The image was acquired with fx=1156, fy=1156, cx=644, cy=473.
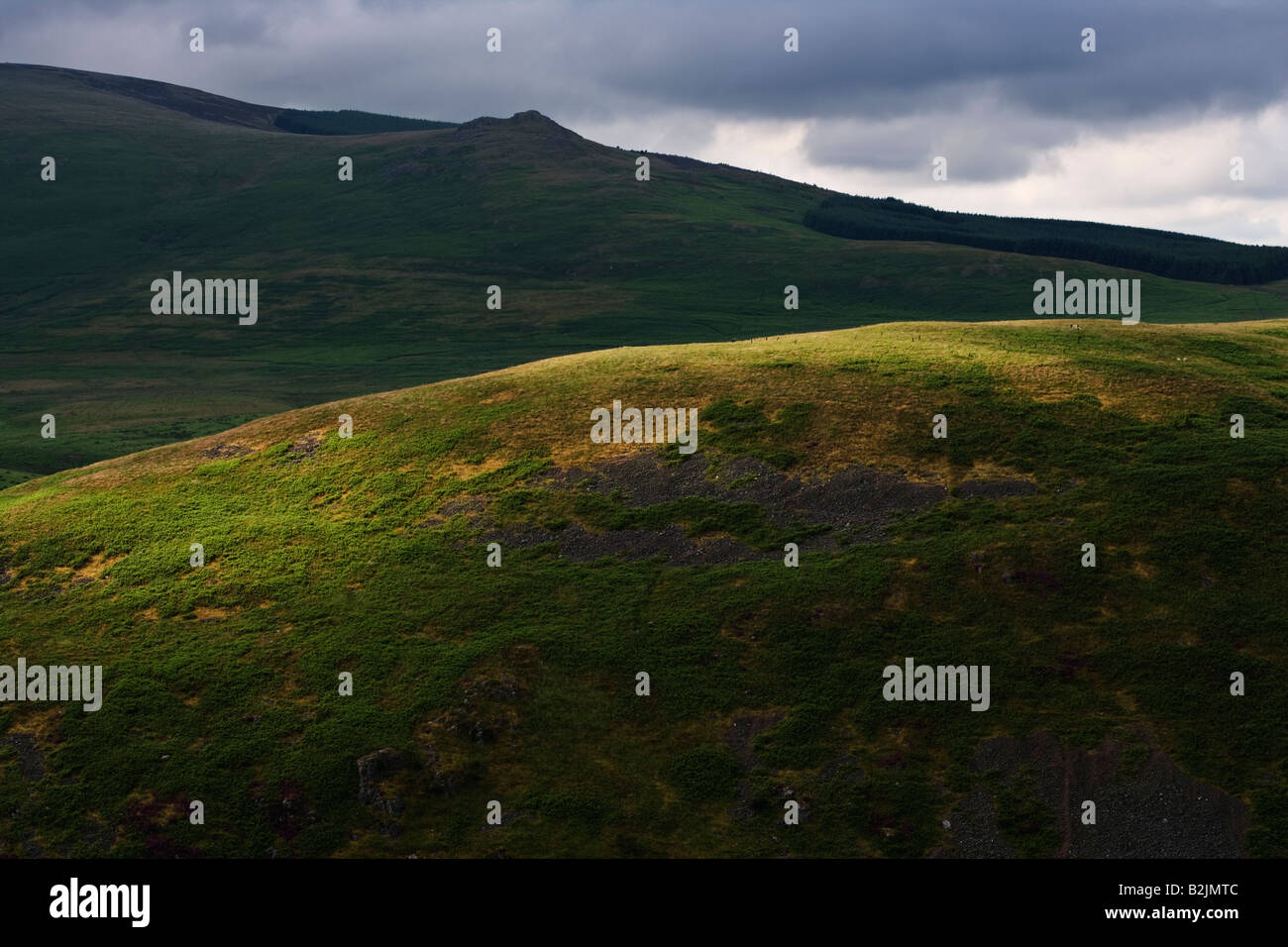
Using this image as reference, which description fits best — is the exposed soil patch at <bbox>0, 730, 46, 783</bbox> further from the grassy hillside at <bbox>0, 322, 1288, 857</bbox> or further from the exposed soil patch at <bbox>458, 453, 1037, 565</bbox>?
the exposed soil patch at <bbox>458, 453, 1037, 565</bbox>

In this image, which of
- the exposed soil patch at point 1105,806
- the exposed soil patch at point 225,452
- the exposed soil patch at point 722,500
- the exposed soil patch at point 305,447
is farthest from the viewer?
the exposed soil patch at point 225,452

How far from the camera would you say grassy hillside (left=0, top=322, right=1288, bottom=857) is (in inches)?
1368

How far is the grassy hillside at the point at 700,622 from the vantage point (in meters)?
34.8

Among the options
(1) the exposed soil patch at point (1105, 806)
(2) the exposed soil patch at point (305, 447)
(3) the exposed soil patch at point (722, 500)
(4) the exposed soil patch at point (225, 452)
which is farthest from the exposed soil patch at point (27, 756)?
(1) the exposed soil patch at point (1105, 806)

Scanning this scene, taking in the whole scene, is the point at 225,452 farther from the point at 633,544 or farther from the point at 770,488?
the point at 770,488

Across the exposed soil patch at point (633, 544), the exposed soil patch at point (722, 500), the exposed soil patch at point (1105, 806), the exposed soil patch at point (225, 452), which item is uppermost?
the exposed soil patch at point (225, 452)

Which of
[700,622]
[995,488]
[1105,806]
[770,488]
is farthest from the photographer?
[770,488]

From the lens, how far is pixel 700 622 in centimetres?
4288

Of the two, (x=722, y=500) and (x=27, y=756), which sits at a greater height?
(x=722, y=500)

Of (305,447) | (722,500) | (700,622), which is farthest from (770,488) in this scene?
(305,447)

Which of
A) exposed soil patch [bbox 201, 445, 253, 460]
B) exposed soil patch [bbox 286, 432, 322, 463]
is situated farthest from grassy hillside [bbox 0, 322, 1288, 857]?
exposed soil patch [bbox 201, 445, 253, 460]

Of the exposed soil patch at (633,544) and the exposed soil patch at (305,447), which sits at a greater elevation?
the exposed soil patch at (305,447)

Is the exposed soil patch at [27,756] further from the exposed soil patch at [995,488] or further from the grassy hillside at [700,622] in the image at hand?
the exposed soil patch at [995,488]
